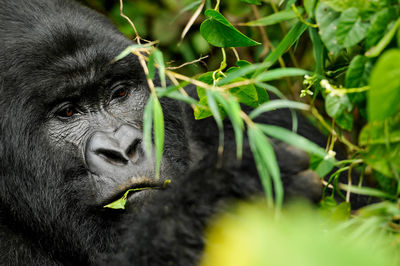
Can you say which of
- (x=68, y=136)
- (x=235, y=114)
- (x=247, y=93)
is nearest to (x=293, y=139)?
(x=235, y=114)

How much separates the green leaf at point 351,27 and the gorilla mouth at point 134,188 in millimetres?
940

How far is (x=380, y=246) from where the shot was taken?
1.18 m

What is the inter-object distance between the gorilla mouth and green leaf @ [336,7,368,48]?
94 cm

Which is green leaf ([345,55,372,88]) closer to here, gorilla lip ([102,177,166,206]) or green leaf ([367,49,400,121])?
green leaf ([367,49,400,121])

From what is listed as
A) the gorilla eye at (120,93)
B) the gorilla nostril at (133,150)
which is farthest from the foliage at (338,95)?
the gorilla eye at (120,93)

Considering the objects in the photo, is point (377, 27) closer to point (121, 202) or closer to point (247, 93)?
point (247, 93)

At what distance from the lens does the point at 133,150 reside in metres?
2.04

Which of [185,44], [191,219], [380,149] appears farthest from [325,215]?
[185,44]

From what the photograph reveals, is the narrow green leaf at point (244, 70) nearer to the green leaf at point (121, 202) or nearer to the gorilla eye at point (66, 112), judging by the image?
the green leaf at point (121, 202)

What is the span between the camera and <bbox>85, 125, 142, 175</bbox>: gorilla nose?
2.02 m

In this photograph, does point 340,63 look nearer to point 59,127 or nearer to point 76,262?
point 59,127

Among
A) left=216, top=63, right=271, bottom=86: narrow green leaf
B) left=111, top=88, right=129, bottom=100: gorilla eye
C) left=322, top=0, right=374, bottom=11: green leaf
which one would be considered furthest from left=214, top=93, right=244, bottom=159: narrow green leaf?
left=111, top=88, right=129, bottom=100: gorilla eye

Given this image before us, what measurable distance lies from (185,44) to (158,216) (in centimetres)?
268

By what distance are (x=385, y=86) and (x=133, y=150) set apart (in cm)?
119
